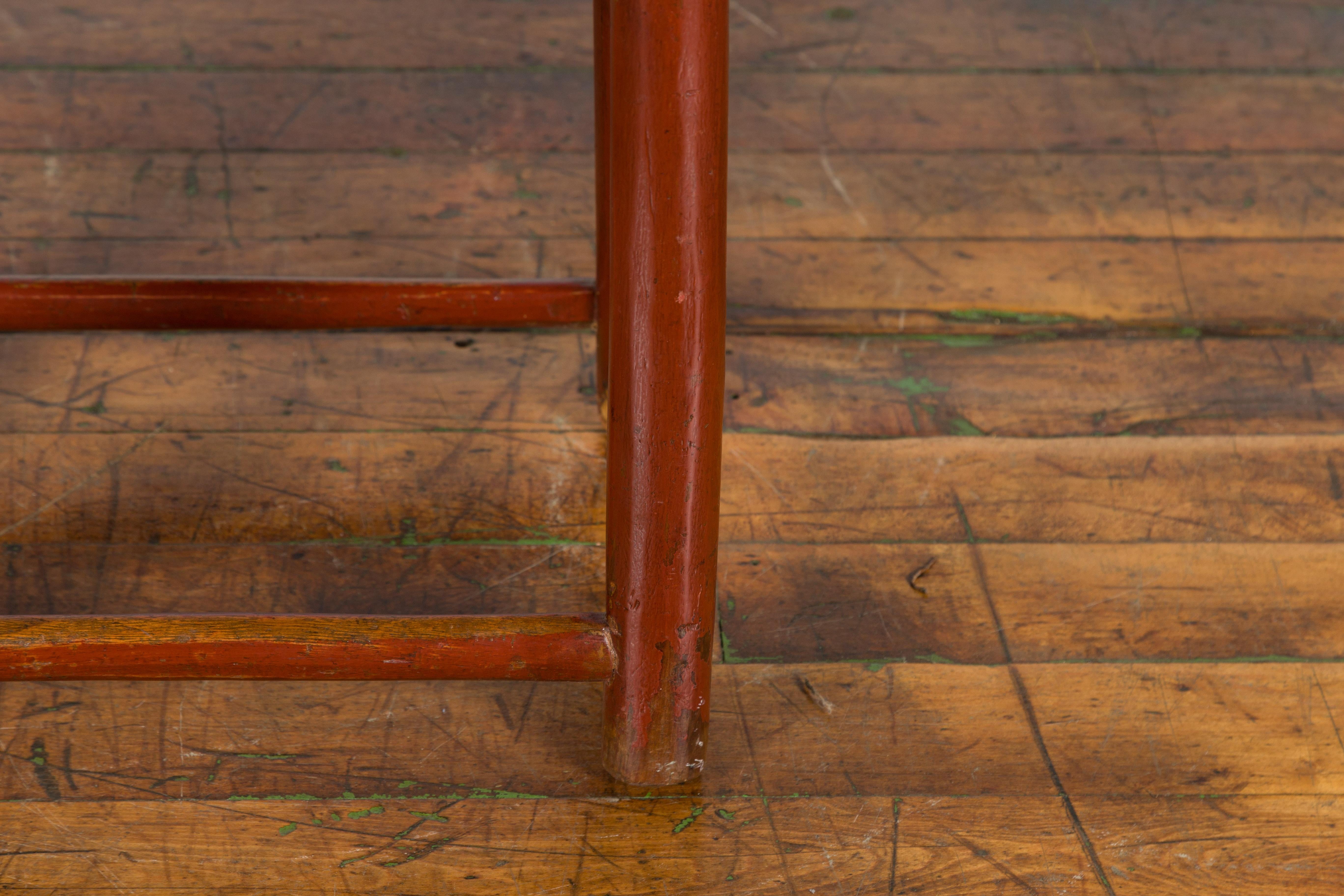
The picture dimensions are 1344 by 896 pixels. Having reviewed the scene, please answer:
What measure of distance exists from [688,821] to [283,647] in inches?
12.0

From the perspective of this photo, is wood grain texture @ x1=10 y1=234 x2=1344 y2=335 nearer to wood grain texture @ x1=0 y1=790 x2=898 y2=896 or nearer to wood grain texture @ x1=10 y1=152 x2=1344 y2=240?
wood grain texture @ x1=10 y1=152 x2=1344 y2=240

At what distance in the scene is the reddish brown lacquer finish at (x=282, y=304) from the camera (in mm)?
1093

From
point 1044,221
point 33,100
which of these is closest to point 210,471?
point 33,100

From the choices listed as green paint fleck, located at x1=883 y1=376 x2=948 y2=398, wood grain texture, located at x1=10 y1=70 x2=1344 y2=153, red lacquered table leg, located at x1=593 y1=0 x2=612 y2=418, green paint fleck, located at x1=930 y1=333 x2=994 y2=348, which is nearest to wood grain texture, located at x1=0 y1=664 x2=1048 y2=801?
red lacquered table leg, located at x1=593 y1=0 x2=612 y2=418

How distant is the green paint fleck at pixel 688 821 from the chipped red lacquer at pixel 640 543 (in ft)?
0.09

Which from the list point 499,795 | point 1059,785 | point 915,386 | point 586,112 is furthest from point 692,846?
point 586,112

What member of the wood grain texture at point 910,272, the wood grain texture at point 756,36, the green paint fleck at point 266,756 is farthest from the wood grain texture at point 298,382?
the wood grain texture at point 756,36

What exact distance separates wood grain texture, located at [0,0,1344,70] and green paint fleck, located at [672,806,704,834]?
136 centimetres

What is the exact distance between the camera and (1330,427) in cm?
133

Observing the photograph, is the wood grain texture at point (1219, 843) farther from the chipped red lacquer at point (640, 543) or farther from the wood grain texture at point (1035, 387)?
the wood grain texture at point (1035, 387)

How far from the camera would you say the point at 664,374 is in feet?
2.53

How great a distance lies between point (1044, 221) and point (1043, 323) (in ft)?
0.75

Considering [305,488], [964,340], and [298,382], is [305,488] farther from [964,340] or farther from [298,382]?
[964,340]

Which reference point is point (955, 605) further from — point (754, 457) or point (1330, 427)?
point (1330, 427)
